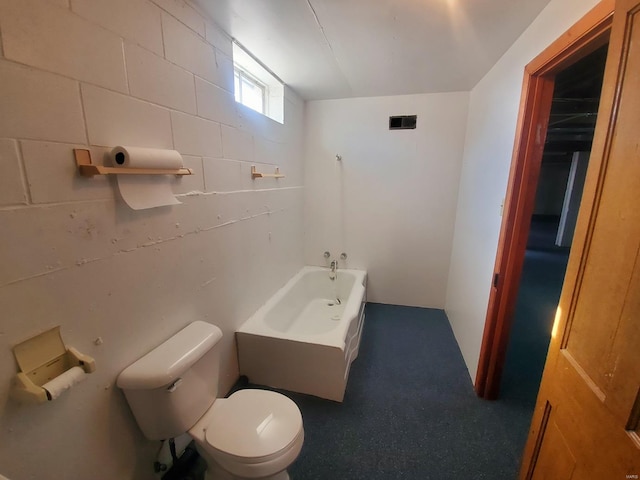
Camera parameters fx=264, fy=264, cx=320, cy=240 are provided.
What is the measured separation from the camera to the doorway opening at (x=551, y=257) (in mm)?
1936

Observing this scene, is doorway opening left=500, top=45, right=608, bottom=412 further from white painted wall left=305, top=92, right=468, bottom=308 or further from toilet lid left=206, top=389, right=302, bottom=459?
toilet lid left=206, top=389, right=302, bottom=459

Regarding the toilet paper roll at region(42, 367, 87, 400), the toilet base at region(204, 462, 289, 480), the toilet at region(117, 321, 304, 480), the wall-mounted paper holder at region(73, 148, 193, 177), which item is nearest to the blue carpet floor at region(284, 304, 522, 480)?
the toilet base at region(204, 462, 289, 480)

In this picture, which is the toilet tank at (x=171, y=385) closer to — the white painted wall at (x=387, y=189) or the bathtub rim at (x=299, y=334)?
the bathtub rim at (x=299, y=334)

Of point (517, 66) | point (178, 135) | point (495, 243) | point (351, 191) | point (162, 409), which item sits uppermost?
point (517, 66)

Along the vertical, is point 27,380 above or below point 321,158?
below

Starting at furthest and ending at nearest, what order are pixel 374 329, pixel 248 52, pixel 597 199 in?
1. pixel 374 329
2. pixel 248 52
3. pixel 597 199

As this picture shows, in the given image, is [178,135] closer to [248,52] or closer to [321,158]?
[248,52]

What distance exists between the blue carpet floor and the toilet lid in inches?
16.2

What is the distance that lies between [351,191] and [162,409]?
2.42m

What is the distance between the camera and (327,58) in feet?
6.03

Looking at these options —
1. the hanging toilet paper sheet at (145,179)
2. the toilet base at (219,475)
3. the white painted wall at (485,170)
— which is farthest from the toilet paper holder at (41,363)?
the white painted wall at (485,170)

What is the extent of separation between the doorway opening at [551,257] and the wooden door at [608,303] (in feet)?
3.75

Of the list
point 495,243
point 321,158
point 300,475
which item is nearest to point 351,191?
point 321,158

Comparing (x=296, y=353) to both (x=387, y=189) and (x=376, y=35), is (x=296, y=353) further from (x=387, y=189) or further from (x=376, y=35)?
(x=376, y=35)
